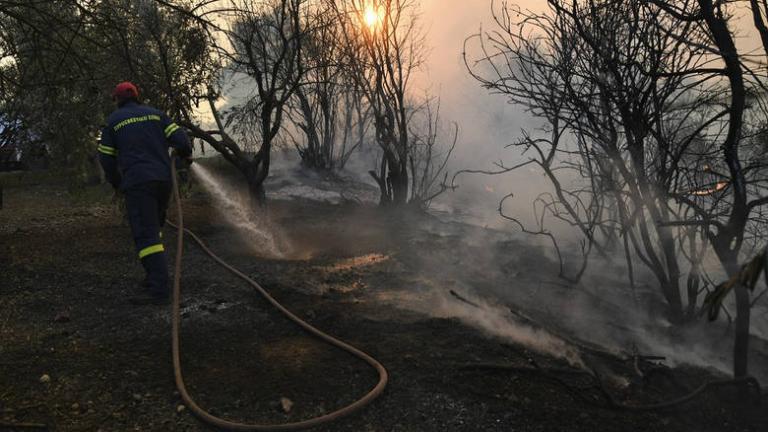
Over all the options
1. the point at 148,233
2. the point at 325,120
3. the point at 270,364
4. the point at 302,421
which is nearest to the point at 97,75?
the point at 148,233

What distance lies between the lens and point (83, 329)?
3.82m

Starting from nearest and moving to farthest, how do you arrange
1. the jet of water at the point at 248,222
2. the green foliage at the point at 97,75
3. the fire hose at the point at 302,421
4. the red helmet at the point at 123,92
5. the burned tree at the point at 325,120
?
the fire hose at the point at 302,421 < the red helmet at the point at 123,92 < the green foliage at the point at 97,75 < the jet of water at the point at 248,222 < the burned tree at the point at 325,120

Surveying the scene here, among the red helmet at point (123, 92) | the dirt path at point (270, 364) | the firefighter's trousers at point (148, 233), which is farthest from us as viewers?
the red helmet at point (123, 92)

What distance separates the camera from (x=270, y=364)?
11.0 ft

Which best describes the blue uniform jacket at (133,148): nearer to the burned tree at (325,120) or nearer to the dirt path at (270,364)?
the dirt path at (270,364)

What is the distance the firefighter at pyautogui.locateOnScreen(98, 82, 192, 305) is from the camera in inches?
174

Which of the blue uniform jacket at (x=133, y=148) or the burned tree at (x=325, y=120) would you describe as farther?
the burned tree at (x=325, y=120)

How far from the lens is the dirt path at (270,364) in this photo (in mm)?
2844

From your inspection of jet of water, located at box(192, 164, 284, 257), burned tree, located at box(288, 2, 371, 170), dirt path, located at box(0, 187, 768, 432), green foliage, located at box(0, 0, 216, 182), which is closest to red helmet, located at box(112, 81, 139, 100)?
green foliage, located at box(0, 0, 216, 182)

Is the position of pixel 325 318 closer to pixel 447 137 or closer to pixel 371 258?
pixel 371 258

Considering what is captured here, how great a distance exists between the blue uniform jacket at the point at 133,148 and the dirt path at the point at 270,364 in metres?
1.04

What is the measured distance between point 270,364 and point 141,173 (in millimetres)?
2074

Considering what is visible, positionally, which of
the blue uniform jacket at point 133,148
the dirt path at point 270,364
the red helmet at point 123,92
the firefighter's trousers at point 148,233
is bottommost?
the dirt path at point 270,364

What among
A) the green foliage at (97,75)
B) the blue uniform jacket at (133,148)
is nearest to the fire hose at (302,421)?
the blue uniform jacket at (133,148)
